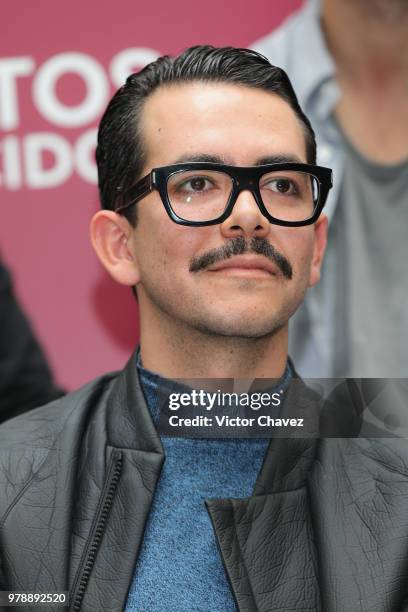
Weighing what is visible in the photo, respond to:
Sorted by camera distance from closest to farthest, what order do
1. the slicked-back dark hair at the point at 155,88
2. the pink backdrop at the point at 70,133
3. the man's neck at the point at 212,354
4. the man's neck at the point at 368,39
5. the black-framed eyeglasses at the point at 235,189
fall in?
the black-framed eyeglasses at the point at 235,189 < the man's neck at the point at 212,354 < the slicked-back dark hair at the point at 155,88 < the man's neck at the point at 368,39 < the pink backdrop at the point at 70,133

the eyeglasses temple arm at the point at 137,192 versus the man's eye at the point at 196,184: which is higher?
the man's eye at the point at 196,184

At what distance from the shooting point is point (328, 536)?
1700 millimetres

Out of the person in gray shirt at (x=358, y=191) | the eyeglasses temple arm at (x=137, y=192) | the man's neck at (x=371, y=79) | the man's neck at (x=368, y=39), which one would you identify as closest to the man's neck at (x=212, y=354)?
the eyeglasses temple arm at (x=137, y=192)

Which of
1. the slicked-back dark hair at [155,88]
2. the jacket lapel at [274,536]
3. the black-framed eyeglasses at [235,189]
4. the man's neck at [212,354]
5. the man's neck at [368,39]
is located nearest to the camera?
the jacket lapel at [274,536]

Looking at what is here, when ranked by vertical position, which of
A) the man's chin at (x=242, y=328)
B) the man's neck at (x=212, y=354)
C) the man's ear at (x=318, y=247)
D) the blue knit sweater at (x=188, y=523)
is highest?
the man's ear at (x=318, y=247)

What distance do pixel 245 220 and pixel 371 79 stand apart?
1066 mm

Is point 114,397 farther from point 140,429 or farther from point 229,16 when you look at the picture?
point 229,16

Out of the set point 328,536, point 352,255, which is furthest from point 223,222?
point 352,255

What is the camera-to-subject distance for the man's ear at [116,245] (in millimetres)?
2006

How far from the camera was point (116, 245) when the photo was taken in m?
2.04

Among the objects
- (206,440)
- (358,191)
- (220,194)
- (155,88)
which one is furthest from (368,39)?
(206,440)

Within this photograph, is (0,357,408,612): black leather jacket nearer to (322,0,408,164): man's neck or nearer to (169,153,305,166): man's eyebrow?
(169,153,305,166): man's eyebrow

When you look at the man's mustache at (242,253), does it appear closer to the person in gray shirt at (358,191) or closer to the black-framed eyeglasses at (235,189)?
the black-framed eyeglasses at (235,189)

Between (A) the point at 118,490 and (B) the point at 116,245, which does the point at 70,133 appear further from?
(A) the point at 118,490
